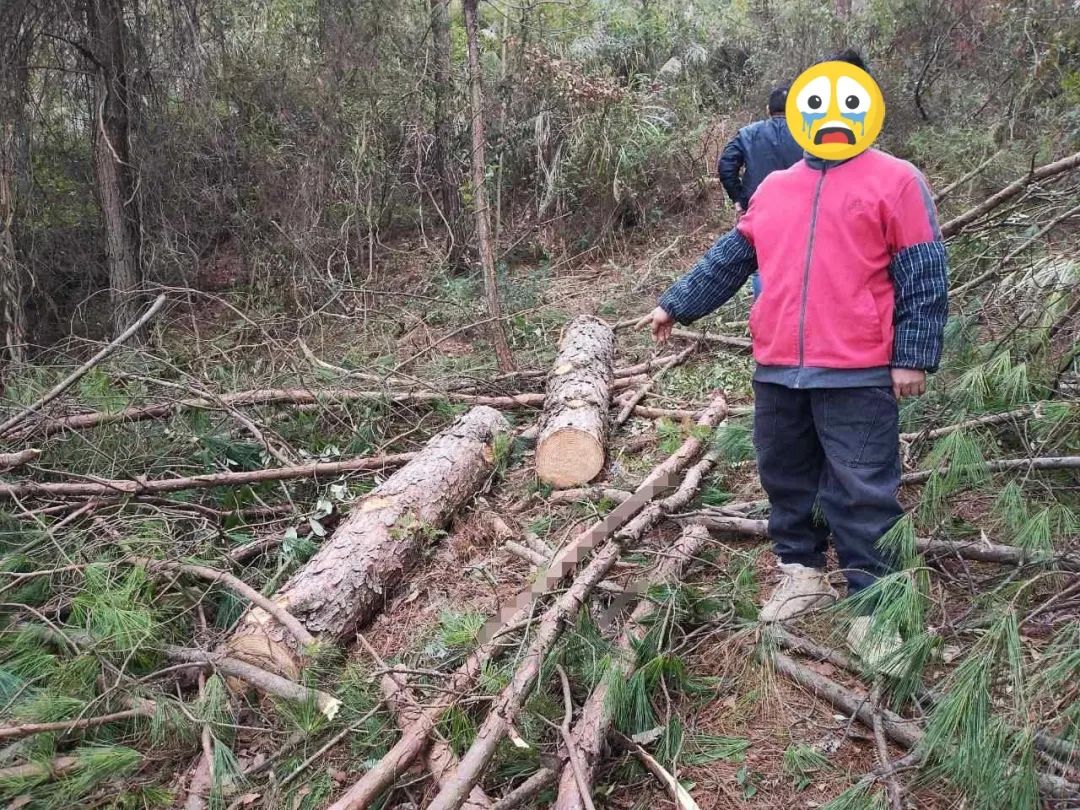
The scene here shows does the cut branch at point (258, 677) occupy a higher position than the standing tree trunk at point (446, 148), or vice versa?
the standing tree trunk at point (446, 148)

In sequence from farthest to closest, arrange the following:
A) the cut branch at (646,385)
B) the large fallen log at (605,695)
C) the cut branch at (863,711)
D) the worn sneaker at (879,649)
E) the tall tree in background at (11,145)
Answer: the tall tree in background at (11,145) → the cut branch at (646,385) → the large fallen log at (605,695) → the worn sneaker at (879,649) → the cut branch at (863,711)

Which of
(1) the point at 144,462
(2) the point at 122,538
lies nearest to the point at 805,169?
(2) the point at 122,538

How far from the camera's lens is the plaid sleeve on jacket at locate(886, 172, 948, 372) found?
6.90ft

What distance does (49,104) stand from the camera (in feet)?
20.0

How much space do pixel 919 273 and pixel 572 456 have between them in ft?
6.62

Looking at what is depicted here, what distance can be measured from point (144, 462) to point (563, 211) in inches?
214

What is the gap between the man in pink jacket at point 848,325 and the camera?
7.00 feet

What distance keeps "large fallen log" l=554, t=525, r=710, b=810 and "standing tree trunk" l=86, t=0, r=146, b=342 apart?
492 centimetres

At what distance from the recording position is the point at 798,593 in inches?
99.7

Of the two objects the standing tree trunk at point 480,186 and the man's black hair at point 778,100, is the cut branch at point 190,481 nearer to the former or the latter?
the standing tree trunk at point 480,186

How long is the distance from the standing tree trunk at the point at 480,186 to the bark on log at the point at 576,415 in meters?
0.47

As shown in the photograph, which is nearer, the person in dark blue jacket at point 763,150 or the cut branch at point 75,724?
the cut branch at point 75,724

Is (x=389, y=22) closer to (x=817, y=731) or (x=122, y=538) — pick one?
(x=122, y=538)
